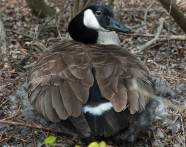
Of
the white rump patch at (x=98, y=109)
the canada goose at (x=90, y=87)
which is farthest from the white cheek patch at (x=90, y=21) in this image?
the white rump patch at (x=98, y=109)

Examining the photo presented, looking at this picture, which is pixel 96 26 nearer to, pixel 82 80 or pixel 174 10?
pixel 174 10

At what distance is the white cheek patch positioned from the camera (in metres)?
5.75

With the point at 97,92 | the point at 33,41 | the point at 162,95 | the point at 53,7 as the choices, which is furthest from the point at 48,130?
the point at 53,7

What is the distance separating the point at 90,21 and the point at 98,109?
1.62 metres

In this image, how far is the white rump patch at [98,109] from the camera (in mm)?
4375

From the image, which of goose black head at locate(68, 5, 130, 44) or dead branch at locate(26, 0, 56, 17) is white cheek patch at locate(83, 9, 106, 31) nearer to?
goose black head at locate(68, 5, 130, 44)

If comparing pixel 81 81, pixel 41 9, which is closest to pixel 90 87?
pixel 81 81

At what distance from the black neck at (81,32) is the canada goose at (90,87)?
0.38m

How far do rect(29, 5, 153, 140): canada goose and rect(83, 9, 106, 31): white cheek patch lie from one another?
436 mm

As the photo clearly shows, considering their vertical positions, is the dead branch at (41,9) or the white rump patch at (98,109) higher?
the dead branch at (41,9)

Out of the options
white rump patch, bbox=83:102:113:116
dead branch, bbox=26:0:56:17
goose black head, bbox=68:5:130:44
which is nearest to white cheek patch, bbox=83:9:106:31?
goose black head, bbox=68:5:130:44

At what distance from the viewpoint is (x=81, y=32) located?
5855 mm

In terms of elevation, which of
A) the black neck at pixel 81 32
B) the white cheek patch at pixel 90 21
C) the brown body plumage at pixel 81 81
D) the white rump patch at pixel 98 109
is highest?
the white cheek patch at pixel 90 21

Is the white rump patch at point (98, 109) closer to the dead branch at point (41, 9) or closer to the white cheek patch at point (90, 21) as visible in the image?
the white cheek patch at point (90, 21)
